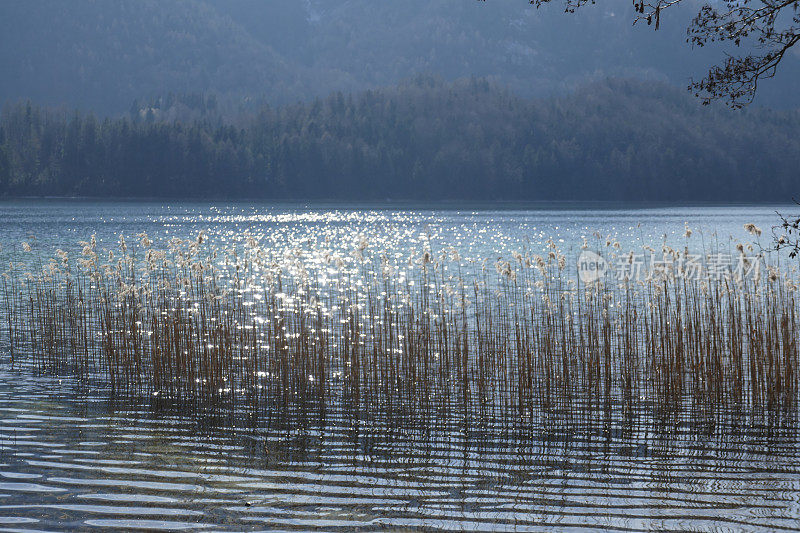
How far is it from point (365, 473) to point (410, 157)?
411 ft

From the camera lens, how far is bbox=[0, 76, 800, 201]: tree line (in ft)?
401

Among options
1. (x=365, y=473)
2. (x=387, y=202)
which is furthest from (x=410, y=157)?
(x=365, y=473)

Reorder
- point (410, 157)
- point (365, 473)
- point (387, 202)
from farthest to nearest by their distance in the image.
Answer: point (410, 157), point (387, 202), point (365, 473)

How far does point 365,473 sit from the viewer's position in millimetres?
7285

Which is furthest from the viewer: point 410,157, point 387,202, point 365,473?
point 410,157

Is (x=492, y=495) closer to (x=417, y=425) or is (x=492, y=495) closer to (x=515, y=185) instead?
(x=417, y=425)

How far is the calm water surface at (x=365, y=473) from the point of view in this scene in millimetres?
6164

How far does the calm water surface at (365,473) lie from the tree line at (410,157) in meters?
114

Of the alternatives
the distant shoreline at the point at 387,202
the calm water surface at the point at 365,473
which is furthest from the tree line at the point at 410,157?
the calm water surface at the point at 365,473

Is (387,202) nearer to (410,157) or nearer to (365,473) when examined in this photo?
(410,157)

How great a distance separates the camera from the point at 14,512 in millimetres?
6137

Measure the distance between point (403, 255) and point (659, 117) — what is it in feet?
387

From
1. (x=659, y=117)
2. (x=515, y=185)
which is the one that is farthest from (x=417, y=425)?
(x=659, y=117)

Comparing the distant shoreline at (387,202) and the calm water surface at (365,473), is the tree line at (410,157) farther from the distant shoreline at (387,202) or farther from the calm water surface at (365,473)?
the calm water surface at (365,473)
